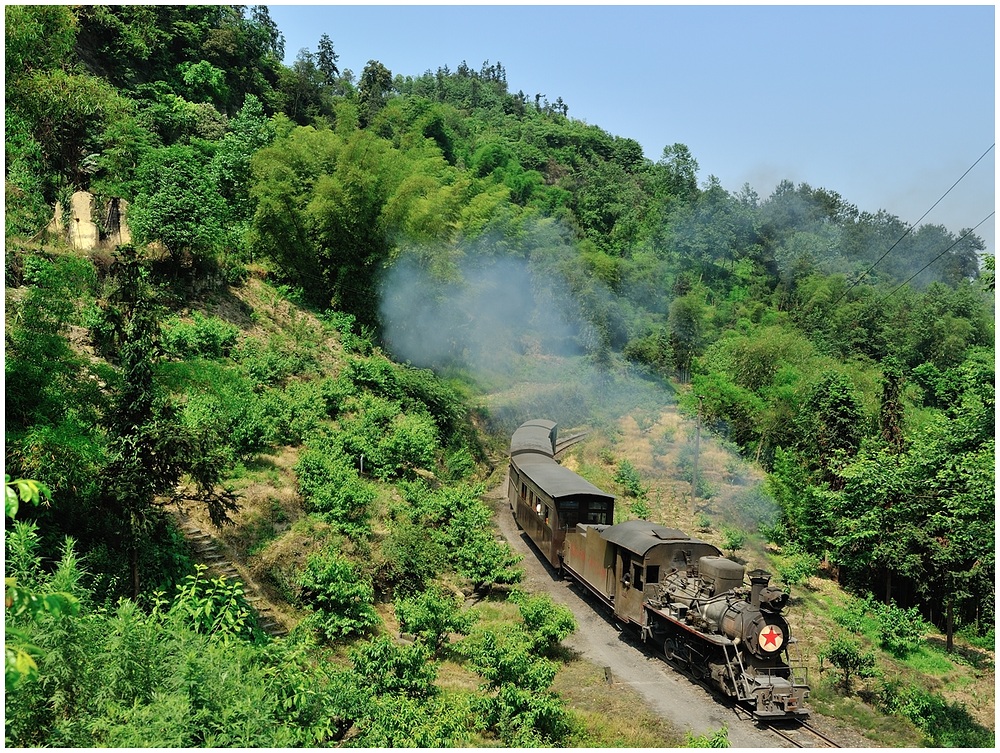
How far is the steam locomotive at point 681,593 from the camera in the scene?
11211 mm

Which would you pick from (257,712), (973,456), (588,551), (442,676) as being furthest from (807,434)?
(257,712)

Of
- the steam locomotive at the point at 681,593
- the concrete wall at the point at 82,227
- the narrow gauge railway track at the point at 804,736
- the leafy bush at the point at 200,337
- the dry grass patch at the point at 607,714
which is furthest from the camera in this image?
the concrete wall at the point at 82,227

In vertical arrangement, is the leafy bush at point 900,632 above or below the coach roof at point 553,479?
below

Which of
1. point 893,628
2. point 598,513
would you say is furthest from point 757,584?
point 893,628

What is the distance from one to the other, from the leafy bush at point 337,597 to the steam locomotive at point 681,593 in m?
4.97

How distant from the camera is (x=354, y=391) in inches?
922

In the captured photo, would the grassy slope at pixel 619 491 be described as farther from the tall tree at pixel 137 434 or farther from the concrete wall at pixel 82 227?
the tall tree at pixel 137 434

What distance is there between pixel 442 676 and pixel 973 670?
13411 mm

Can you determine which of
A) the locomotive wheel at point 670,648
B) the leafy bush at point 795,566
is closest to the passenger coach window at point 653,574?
the locomotive wheel at point 670,648

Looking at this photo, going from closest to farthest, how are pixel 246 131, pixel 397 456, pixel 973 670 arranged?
pixel 973 670 < pixel 397 456 < pixel 246 131

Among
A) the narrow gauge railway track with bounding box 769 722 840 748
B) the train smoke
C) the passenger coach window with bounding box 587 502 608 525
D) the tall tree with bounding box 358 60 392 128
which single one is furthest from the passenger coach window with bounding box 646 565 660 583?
the tall tree with bounding box 358 60 392 128

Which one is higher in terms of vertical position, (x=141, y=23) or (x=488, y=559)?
(x=141, y=23)

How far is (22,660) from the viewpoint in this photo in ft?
12.0

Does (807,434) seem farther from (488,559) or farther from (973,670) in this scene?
(488,559)
